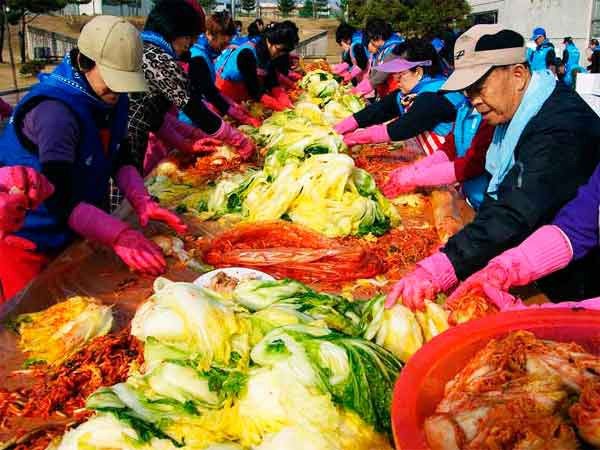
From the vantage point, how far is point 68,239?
363cm

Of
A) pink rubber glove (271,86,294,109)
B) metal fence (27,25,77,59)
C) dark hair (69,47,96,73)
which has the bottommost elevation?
pink rubber glove (271,86,294,109)

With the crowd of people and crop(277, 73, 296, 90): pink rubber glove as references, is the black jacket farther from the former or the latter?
crop(277, 73, 296, 90): pink rubber glove

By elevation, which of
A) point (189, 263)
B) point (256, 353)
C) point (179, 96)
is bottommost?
point (189, 263)

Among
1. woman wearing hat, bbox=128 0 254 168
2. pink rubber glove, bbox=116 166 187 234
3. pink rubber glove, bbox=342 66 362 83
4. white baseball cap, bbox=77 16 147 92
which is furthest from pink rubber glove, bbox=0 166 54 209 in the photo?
pink rubber glove, bbox=342 66 362 83

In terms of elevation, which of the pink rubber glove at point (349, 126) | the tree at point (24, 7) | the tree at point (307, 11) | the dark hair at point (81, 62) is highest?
the tree at point (307, 11)

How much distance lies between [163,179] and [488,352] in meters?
3.96

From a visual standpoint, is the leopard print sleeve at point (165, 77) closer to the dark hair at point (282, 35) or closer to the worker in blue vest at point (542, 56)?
the dark hair at point (282, 35)

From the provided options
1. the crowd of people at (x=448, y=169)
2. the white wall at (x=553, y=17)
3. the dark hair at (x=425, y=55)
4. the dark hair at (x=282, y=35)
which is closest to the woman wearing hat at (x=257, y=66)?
the dark hair at (x=282, y=35)

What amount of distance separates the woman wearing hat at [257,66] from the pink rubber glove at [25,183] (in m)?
5.79

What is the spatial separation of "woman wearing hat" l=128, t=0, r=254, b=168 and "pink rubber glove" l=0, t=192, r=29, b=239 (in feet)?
6.98

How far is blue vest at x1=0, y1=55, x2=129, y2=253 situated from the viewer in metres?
3.18

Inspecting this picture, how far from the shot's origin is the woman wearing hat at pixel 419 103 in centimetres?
544

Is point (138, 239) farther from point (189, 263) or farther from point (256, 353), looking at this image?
point (256, 353)

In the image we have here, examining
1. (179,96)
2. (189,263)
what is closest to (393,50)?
(179,96)
